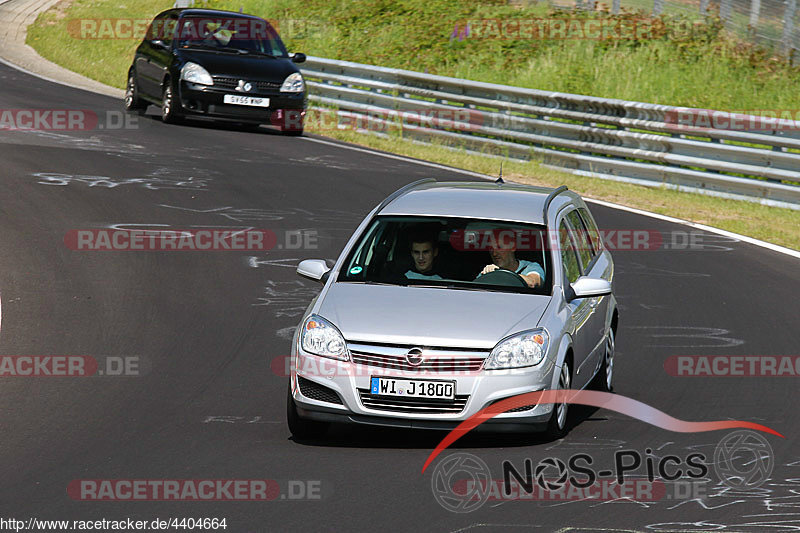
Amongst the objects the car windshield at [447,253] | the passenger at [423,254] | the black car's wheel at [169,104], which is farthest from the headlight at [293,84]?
the passenger at [423,254]

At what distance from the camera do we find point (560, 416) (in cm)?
762

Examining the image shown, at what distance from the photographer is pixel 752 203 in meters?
17.8

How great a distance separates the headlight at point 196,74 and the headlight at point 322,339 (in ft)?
48.2

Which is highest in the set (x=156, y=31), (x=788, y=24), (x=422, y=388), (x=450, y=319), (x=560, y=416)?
(x=788, y=24)

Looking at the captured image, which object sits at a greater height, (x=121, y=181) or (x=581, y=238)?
(x=581, y=238)

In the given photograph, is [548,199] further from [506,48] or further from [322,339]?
[506,48]

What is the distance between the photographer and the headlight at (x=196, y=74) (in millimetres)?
21625

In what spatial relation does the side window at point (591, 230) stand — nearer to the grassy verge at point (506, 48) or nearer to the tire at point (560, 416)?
the tire at point (560, 416)

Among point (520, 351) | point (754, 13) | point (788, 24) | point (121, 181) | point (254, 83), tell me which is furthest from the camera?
point (754, 13)

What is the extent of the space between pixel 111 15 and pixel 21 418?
111 feet

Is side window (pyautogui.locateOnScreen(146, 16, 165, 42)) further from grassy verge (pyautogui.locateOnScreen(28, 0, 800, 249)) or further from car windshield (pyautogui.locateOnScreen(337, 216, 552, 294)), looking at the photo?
car windshield (pyautogui.locateOnScreen(337, 216, 552, 294))

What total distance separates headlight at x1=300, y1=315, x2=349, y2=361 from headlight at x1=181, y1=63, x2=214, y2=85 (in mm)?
14703

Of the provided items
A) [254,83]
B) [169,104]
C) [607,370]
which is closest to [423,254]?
[607,370]

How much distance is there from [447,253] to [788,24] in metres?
18.4
